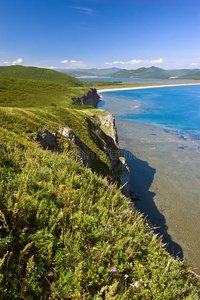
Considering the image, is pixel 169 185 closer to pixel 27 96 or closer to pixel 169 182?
pixel 169 182

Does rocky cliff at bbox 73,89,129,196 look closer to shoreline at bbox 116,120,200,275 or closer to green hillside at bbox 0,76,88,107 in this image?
shoreline at bbox 116,120,200,275

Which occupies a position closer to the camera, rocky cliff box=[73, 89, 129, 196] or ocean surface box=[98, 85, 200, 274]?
ocean surface box=[98, 85, 200, 274]

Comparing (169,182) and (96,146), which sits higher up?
(96,146)

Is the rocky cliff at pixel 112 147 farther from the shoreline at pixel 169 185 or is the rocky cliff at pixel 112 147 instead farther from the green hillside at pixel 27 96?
the green hillside at pixel 27 96

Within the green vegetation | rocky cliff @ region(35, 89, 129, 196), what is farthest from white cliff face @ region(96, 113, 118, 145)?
the green vegetation

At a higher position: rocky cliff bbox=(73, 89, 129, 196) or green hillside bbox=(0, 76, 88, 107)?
green hillside bbox=(0, 76, 88, 107)

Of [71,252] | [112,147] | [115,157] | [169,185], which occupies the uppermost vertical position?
[71,252]

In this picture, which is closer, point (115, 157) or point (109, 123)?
point (115, 157)

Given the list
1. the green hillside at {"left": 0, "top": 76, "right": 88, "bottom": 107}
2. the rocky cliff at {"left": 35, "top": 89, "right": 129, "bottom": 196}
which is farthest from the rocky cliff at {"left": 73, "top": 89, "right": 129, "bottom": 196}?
the green hillside at {"left": 0, "top": 76, "right": 88, "bottom": 107}

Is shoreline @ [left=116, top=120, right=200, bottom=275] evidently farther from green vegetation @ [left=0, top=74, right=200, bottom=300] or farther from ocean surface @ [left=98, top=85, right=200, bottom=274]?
green vegetation @ [left=0, top=74, right=200, bottom=300]

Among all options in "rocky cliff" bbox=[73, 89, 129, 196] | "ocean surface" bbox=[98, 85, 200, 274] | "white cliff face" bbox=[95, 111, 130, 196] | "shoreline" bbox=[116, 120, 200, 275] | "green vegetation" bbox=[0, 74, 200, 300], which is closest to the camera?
"green vegetation" bbox=[0, 74, 200, 300]

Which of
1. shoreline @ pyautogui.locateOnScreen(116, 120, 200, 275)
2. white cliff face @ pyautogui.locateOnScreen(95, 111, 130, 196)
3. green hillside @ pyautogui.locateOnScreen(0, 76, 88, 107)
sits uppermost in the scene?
green hillside @ pyautogui.locateOnScreen(0, 76, 88, 107)

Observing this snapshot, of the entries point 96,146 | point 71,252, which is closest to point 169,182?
point 96,146

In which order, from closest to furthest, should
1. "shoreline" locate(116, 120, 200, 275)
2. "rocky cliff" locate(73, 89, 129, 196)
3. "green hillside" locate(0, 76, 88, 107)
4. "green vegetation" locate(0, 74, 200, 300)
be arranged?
1. "green vegetation" locate(0, 74, 200, 300)
2. "shoreline" locate(116, 120, 200, 275)
3. "rocky cliff" locate(73, 89, 129, 196)
4. "green hillside" locate(0, 76, 88, 107)
